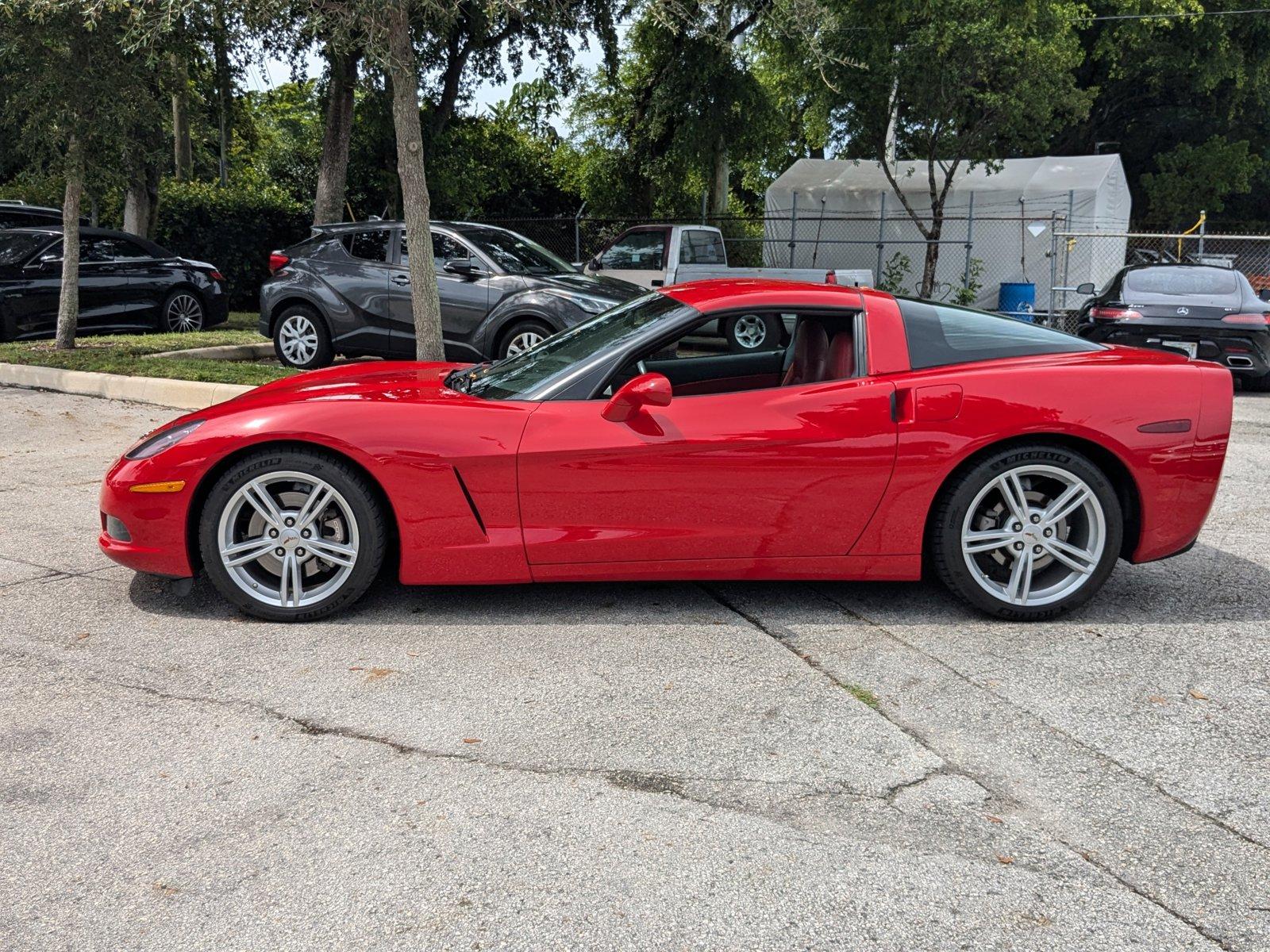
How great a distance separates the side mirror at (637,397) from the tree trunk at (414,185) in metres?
5.81

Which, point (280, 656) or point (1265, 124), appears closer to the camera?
point (280, 656)

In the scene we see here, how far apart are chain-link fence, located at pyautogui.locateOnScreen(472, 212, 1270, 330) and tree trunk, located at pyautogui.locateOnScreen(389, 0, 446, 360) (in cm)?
1184

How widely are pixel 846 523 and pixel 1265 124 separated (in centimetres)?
3742

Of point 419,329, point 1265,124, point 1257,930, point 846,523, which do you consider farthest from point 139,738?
point 1265,124

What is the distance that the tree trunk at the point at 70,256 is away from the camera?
12.0 metres

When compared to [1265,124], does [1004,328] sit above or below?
below

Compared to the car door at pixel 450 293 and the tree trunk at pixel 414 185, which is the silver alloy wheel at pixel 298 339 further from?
the tree trunk at pixel 414 185

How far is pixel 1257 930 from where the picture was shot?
100 inches

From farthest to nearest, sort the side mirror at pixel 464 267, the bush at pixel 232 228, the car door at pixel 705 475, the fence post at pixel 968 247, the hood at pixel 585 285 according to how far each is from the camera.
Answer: the fence post at pixel 968 247 < the bush at pixel 232 228 < the side mirror at pixel 464 267 < the hood at pixel 585 285 < the car door at pixel 705 475

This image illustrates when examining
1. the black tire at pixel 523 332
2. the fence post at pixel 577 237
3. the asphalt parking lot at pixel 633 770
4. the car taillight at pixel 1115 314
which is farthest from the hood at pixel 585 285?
the fence post at pixel 577 237

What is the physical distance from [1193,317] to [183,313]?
12221 millimetres

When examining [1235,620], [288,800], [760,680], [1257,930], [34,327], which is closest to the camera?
[1257,930]

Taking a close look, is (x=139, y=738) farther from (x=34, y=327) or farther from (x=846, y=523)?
(x=34, y=327)

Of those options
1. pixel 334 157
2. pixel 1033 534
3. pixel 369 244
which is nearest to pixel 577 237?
pixel 334 157
